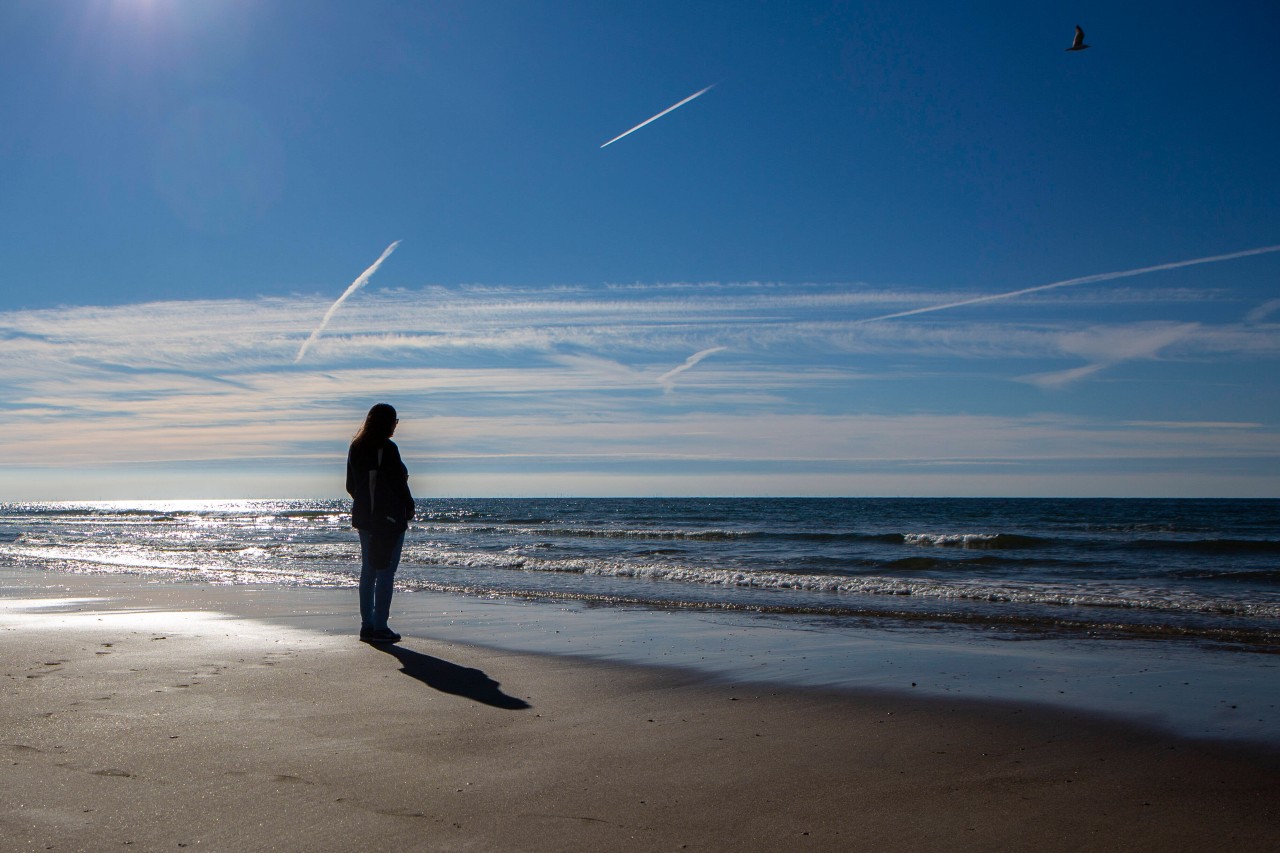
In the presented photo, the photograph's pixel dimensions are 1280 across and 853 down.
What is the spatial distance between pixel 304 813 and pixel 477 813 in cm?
56

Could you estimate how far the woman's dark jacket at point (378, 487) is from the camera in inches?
273

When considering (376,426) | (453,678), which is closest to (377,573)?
(376,426)

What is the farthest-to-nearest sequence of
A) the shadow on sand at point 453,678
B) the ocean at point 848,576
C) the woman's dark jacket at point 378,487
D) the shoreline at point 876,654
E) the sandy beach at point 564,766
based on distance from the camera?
the ocean at point 848,576 → the woman's dark jacket at point 378,487 → the shoreline at point 876,654 → the shadow on sand at point 453,678 → the sandy beach at point 564,766

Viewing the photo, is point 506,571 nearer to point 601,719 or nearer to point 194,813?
point 601,719

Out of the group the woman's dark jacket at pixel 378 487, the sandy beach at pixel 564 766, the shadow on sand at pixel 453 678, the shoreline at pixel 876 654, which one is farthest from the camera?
the woman's dark jacket at pixel 378 487

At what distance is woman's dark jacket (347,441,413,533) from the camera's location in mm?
6938

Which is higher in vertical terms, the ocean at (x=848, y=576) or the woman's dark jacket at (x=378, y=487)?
the woman's dark jacket at (x=378, y=487)

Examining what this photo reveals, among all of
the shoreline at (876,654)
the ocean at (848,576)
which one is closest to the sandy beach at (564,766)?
the shoreline at (876,654)

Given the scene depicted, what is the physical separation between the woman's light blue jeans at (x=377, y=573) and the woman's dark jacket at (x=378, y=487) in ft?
0.28

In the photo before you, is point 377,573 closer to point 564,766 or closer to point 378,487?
point 378,487

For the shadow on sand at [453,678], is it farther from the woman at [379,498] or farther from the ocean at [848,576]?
the ocean at [848,576]

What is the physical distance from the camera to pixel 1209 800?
136 inches

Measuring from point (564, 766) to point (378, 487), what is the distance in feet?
12.4

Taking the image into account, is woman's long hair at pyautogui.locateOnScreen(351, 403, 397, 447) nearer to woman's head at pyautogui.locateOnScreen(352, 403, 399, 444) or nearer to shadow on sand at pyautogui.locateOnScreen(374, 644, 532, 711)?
woman's head at pyautogui.locateOnScreen(352, 403, 399, 444)
